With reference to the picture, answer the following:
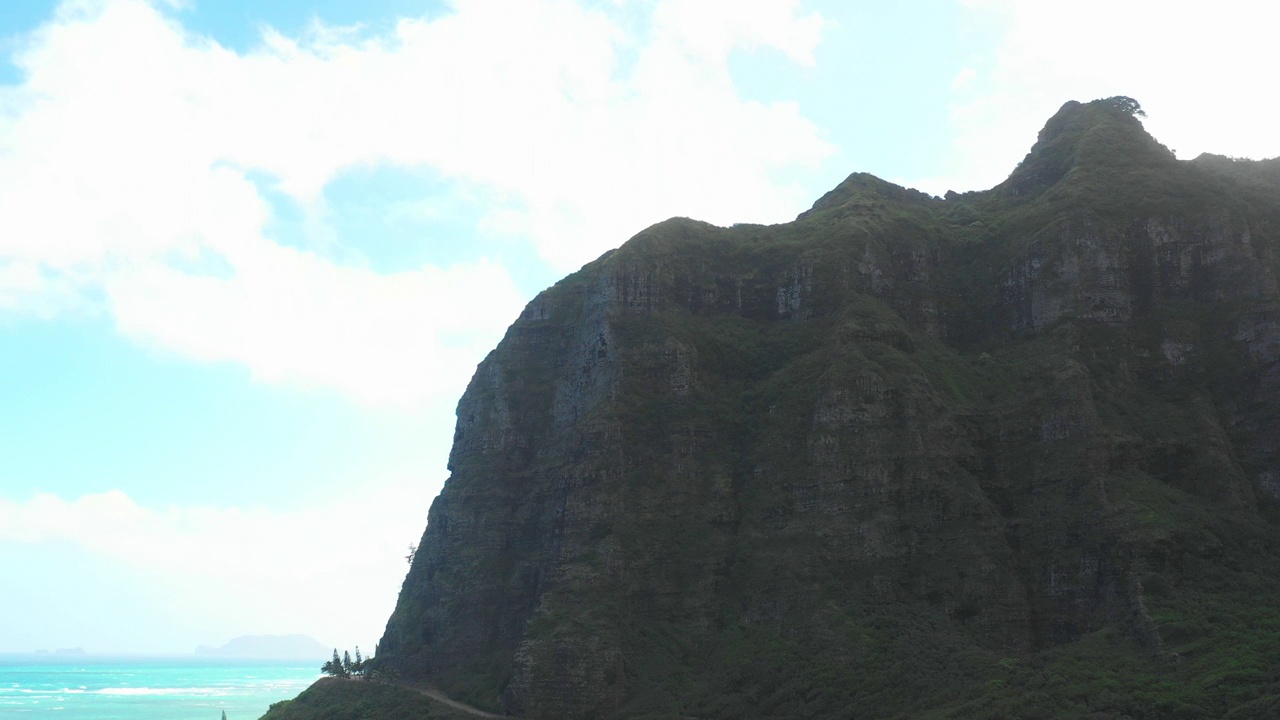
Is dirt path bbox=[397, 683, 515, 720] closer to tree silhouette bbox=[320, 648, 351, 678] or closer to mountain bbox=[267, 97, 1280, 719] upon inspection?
mountain bbox=[267, 97, 1280, 719]

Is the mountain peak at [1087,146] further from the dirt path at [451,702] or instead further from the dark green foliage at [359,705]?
the dark green foliage at [359,705]

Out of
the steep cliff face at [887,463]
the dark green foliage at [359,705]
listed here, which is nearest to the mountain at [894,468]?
the steep cliff face at [887,463]

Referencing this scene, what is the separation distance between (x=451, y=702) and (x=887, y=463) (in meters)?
38.5

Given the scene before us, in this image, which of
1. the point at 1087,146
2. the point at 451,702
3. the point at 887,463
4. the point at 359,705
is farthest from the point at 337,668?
the point at 1087,146

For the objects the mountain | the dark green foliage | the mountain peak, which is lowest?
the dark green foliage

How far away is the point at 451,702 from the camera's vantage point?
293 feet

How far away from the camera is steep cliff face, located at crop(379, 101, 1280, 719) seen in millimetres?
74812

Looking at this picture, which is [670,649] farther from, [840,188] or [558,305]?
[840,188]

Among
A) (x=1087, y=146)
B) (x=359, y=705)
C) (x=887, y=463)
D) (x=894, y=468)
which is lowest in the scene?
(x=359, y=705)

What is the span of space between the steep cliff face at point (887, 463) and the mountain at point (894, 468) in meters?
0.25

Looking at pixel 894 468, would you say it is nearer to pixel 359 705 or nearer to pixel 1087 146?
pixel 1087 146

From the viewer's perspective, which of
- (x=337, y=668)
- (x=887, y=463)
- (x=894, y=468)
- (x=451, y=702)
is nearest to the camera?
(x=894, y=468)

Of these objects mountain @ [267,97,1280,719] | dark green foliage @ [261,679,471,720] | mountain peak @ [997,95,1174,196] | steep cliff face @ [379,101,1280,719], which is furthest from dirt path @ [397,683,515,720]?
mountain peak @ [997,95,1174,196]

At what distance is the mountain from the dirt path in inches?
46.0
